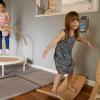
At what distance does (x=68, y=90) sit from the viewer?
230 cm

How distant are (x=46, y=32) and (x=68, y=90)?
1382 mm

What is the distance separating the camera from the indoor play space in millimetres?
2240

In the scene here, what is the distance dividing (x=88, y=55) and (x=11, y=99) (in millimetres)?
1315

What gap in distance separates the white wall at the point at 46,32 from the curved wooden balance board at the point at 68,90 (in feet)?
0.75

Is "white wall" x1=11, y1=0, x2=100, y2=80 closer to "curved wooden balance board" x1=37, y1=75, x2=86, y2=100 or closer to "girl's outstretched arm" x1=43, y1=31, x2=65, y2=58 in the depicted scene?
"curved wooden balance board" x1=37, y1=75, x2=86, y2=100

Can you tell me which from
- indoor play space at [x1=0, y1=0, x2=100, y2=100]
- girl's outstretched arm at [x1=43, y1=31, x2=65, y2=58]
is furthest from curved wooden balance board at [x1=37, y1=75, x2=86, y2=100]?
girl's outstretched arm at [x1=43, y1=31, x2=65, y2=58]

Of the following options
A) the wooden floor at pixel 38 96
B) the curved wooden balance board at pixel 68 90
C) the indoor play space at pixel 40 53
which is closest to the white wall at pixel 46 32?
the indoor play space at pixel 40 53

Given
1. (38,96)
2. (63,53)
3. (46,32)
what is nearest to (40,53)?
(46,32)

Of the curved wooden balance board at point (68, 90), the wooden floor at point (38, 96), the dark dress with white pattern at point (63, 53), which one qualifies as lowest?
the wooden floor at point (38, 96)

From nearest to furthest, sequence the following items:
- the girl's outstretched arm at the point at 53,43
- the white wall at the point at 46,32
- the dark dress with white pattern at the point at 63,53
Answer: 1. the girl's outstretched arm at the point at 53,43
2. the dark dress with white pattern at the point at 63,53
3. the white wall at the point at 46,32

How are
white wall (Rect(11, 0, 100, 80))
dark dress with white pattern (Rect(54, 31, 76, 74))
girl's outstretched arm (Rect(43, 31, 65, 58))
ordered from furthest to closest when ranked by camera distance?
white wall (Rect(11, 0, 100, 80)) → dark dress with white pattern (Rect(54, 31, 76, 74)) → girl's outstretched arm (Rect(43, 31, 65, 58))

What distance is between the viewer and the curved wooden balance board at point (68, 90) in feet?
6.93

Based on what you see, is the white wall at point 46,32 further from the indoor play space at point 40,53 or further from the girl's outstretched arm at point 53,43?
the girl's outstretched arm at point 53,43

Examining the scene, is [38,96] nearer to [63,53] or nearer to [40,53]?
[63,53]
